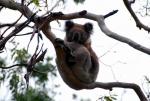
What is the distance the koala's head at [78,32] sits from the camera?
270 inches

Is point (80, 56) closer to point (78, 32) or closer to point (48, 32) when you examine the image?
point (78, 32)

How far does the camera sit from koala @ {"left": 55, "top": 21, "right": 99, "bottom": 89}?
20.1ft

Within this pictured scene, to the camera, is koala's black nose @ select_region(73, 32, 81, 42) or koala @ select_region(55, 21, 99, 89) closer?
koala @ select_region(55, 21, 99, 89)

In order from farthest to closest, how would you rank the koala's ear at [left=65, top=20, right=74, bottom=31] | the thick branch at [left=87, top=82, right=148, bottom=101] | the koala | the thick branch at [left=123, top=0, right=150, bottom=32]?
the koala's ear at [left=65, top=20, right=74, bottom=31] → the koala → the thick branch at [left=123, top=0, right=150, bottom=32] → the thick branch at [left=87, top=82, right=148, bottom=101]

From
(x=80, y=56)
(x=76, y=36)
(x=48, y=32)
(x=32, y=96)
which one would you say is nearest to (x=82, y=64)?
(x=80, y=56)

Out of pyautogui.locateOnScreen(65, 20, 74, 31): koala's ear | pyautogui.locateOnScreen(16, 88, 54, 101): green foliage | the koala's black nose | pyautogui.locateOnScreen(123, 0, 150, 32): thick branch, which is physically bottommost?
pyautogui.locateOnScreen(16, 88, 54, 101): green foliage

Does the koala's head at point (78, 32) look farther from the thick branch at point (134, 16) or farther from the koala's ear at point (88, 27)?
the thick branch at point (134, 16)

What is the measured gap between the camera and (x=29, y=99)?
9.09 meters

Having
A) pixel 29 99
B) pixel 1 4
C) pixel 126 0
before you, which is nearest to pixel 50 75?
pixel 29 99

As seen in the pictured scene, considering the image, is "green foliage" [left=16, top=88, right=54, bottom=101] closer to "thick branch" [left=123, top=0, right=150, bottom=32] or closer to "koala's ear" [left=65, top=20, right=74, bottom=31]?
"koala's ear" [left=65, top=20, right=74, bottom=31]

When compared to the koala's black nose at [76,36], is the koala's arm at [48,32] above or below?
above

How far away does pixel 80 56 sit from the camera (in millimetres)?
6469

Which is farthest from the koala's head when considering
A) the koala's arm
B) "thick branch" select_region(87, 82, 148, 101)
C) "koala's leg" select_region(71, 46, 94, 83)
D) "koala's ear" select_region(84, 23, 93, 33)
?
the koala's arm

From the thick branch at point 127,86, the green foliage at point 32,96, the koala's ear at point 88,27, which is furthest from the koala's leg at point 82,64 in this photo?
the green foliage at point 32,96
